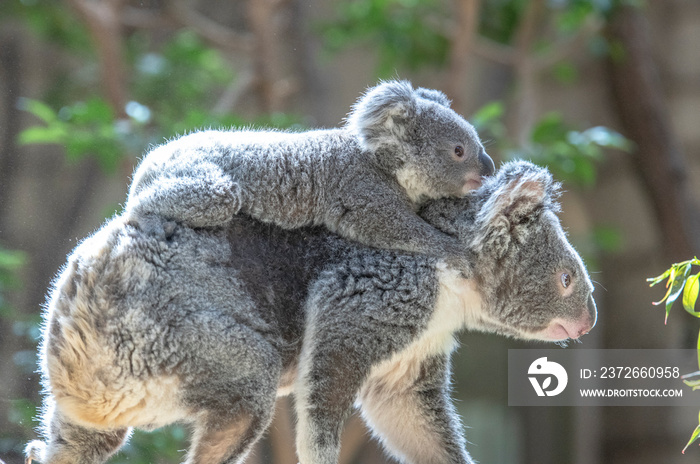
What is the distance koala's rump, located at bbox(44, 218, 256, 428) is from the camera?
174 centimetres

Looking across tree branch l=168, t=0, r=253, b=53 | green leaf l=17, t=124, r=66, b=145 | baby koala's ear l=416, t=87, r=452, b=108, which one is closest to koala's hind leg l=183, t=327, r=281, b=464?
baby koala's ear l=416, t=87, r=452, b=108

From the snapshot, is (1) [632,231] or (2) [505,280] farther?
(1) [632,231]

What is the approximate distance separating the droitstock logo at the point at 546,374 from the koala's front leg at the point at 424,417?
0.68 m

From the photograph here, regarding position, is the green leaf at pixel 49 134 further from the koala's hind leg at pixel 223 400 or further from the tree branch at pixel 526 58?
the tree branch at pixel 526 58

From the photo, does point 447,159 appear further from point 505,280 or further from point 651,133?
point 651,133

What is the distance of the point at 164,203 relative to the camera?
190cm

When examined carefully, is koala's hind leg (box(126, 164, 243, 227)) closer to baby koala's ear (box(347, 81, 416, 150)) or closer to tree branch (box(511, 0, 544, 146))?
baby koala's ear (box(347, 81, 416, 150))

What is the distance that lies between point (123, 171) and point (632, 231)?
4.06 m

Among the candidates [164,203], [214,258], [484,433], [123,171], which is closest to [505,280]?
[214,258]

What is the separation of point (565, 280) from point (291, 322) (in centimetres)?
74

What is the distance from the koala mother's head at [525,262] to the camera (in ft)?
6.84
